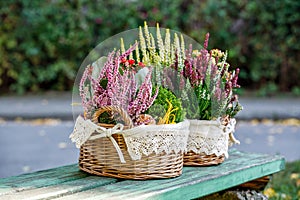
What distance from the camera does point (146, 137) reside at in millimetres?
2295

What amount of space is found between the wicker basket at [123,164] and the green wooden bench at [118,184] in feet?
0.10

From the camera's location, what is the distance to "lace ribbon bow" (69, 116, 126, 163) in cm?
227

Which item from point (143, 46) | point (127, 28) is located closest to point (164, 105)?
point (143, 46)

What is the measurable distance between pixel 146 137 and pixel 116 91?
209 mm

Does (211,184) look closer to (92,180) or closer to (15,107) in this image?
(92,180)

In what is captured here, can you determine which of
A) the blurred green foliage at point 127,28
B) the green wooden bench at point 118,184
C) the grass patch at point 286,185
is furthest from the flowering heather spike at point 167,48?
the blurred green foliage at point 127,28

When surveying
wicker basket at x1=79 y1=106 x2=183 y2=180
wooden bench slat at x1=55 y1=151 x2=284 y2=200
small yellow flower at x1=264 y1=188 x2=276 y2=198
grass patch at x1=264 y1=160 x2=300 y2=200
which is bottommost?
grass patch at x1=264 y1=160 x2=300 y2=200

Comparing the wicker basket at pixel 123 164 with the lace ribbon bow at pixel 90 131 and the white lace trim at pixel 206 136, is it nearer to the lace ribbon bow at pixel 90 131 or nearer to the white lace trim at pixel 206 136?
the lace ribbon bow at pixel 90 131

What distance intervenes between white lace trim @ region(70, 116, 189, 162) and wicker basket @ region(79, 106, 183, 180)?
0.08ft

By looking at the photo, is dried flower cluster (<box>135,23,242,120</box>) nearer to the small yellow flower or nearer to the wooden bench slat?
the wooden bench slat

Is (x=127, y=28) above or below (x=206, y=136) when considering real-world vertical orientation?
above

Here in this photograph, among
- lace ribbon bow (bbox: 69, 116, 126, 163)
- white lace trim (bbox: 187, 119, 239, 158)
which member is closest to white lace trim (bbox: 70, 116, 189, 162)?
lace ribbon bow (bbox: 69, 116, 126, 163)

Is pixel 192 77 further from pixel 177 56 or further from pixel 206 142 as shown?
pixel 206 142

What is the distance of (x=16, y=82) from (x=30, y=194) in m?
8.38
